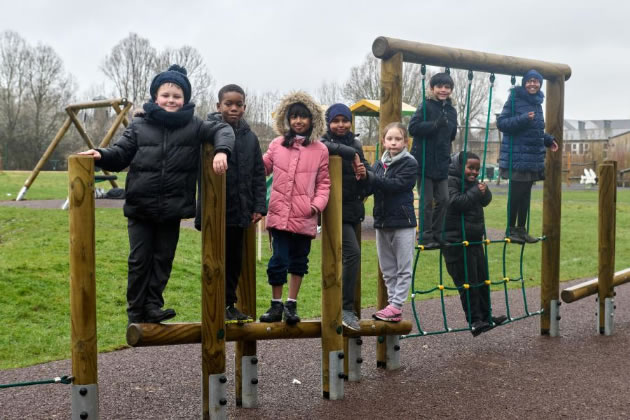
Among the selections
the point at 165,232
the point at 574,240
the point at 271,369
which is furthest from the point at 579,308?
the point at 574,240

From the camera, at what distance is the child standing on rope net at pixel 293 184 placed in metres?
4.48

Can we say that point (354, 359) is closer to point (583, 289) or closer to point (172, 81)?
point (172, 81)

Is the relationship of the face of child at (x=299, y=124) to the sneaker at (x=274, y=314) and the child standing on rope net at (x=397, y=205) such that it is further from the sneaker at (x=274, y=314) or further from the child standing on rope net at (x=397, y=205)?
the sneaker at (x=274, y=314)

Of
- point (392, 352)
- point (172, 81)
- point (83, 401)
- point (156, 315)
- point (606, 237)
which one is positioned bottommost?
point (392, 352)

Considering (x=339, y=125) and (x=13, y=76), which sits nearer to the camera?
(x=339, y=125)

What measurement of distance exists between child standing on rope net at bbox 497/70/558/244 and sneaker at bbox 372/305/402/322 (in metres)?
1.88

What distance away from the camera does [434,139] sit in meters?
5.60

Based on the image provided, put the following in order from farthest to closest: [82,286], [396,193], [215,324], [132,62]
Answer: [132,62]
[396,193]
[215,324]
[82,286]

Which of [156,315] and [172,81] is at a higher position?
[172,81]

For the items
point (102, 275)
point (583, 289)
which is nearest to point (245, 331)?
point (583, 289)

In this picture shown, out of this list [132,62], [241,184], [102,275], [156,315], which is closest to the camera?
[156,315]

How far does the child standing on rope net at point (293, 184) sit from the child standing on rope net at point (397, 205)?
712 mm

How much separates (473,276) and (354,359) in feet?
5.14

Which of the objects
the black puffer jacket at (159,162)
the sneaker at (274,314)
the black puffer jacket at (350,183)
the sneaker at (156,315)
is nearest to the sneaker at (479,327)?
the black puffer jacket at (350,183)
